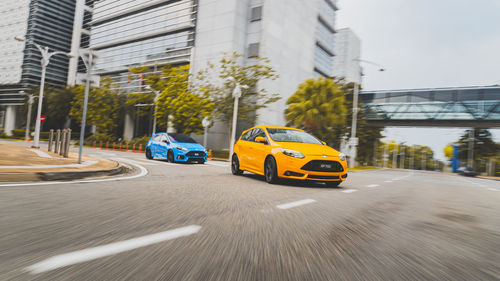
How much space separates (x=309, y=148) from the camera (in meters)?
8.02

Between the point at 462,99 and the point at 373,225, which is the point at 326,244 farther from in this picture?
the point at 462,99

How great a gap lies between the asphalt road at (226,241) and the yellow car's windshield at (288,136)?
4095 mm

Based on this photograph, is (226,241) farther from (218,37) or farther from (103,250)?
(218,37)

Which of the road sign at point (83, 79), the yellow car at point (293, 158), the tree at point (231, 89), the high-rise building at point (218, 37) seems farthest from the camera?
A: the high-rise building at point (218, 37)

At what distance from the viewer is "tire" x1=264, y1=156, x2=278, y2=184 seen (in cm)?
792

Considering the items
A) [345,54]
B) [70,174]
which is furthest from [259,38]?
[345,54]

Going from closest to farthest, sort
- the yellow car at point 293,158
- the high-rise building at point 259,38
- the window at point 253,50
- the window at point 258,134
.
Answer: the yellow car at point 293,158, the window at point 258,134, the high-rise building at point 259,38, the window at point 253,50

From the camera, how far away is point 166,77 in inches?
1361

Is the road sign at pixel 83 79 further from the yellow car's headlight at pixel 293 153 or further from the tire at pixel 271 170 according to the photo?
the yellow car's headlight at pixel 293 153

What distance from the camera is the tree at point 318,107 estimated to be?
30.9 meters

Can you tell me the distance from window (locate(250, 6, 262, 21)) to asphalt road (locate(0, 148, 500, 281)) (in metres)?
36.0

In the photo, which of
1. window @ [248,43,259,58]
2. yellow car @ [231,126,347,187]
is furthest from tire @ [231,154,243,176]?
window @ [248,43,259,58]

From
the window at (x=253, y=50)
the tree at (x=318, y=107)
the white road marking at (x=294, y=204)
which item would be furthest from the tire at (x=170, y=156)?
the window at (x=253, y=50)

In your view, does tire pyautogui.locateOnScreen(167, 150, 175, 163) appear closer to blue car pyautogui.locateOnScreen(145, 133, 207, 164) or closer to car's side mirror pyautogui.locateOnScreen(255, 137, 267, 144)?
blue car pyautogui.locateOnScreen(145, 133, 207, 164)
